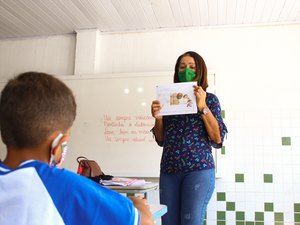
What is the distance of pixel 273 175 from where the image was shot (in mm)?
3189

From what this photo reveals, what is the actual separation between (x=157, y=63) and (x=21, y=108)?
2.95m

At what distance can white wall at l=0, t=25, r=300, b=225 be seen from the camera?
3180 mm

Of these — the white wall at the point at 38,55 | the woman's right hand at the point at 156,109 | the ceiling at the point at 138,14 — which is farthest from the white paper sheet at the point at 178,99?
the white wall at the point at 38,55

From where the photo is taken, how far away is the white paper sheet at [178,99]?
5.40ft

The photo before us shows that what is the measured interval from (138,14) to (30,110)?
281 cm

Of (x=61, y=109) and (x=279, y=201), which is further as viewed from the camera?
(x=279, y=201)

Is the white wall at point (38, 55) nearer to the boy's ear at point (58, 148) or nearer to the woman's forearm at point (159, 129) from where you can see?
the woman's forearm at point (159, 129)

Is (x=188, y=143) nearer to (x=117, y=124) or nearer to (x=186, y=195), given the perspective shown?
(x=186, y=195)

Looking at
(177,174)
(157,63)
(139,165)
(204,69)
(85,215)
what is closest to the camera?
(85,215)

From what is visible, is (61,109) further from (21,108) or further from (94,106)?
(94,106)

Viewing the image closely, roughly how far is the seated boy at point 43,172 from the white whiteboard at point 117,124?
101 inches

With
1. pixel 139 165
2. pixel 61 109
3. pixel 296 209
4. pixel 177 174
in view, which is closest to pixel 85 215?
pixel 61 109

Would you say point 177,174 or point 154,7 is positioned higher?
point 154,7

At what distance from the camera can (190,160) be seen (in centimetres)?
154
